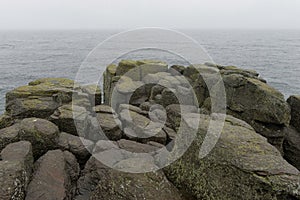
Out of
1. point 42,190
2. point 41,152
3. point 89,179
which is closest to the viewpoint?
point 42,190

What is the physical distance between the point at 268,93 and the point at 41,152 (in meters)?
9.34

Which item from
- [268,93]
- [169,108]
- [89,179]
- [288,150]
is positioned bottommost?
[288,150]

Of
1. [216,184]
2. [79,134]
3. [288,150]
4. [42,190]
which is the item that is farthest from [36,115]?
[288,150]

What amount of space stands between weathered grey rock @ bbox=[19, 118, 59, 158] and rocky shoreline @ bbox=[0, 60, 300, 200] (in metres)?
0.03

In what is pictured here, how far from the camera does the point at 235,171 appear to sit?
5879 millimetres

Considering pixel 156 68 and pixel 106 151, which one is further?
pixel 156 68

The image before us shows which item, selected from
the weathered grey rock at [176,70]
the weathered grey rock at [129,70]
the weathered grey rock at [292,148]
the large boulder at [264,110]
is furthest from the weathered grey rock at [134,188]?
the weathered grey rock at [176,70]

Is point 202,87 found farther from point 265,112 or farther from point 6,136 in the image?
point 6,136

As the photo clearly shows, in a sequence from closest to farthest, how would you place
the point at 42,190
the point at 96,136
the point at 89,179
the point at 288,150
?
the point at 42,190 < the point at 89,179 < the point at 96,136 < the point at 288,150

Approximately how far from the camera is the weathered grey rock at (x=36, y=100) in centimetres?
1108

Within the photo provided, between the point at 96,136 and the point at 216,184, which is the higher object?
the point at 216,184

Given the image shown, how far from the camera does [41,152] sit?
27.4ft

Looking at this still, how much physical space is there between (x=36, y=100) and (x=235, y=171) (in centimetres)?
943

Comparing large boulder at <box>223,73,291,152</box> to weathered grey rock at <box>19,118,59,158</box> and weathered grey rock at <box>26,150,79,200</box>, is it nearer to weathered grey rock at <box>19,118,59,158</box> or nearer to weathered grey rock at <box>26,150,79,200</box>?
weathered grey rock at <box>26,150,79,200</box>
